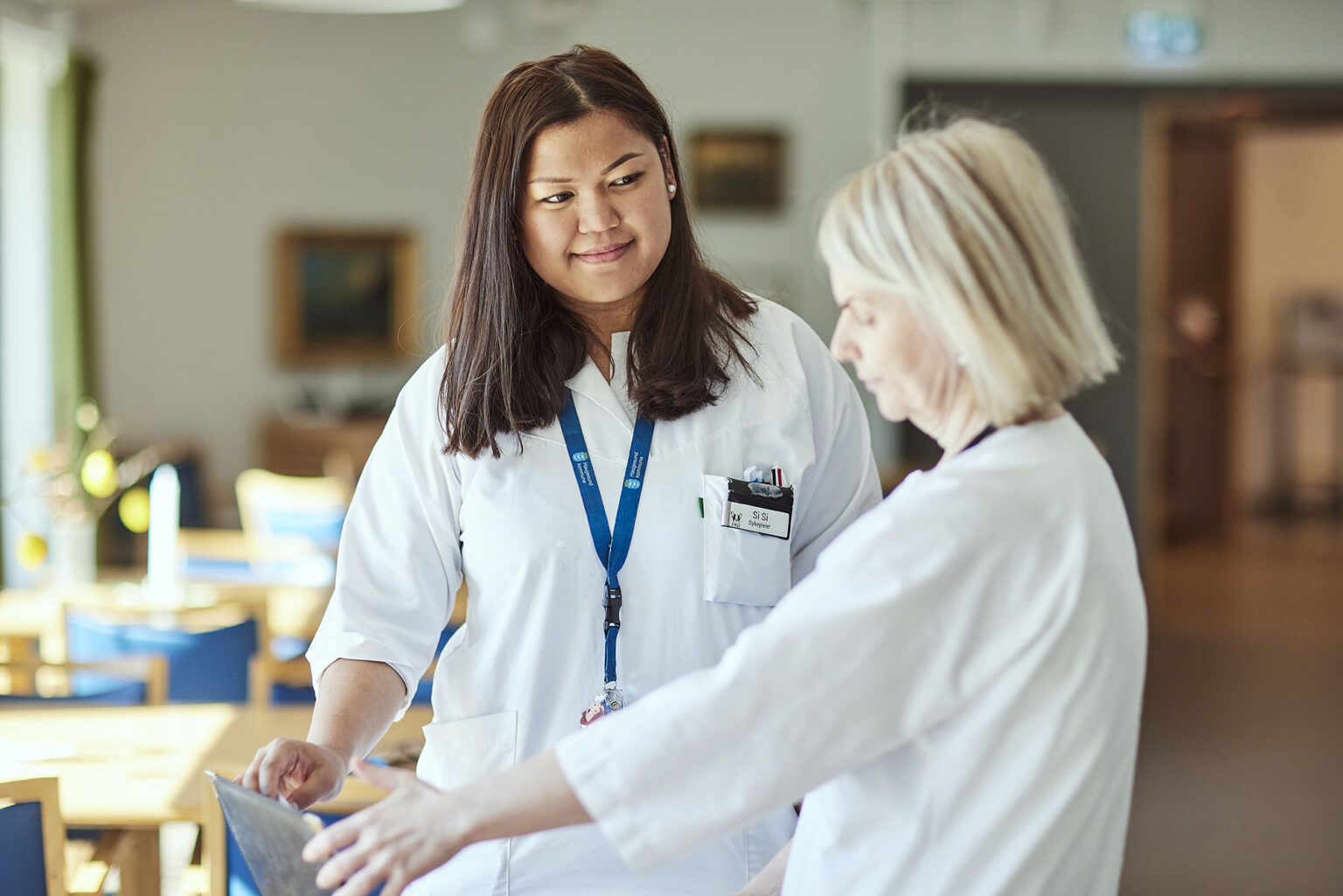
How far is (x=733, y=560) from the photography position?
1.69 m

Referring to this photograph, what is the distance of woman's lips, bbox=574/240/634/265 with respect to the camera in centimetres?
171

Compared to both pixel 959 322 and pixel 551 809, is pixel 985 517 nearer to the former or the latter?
pixel 959 322

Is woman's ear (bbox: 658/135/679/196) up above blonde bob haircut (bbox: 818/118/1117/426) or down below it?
above

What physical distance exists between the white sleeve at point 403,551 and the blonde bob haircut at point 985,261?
801mm

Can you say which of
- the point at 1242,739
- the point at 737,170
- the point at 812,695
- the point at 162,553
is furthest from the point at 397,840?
the point at 737,170

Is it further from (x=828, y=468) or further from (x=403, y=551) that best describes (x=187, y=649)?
(x=828, y=468)

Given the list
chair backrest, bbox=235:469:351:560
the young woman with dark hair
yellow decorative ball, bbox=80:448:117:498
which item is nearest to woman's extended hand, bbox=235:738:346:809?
the young woman with dark hair

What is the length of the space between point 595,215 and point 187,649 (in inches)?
88.6

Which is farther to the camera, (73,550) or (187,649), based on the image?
(73,550)

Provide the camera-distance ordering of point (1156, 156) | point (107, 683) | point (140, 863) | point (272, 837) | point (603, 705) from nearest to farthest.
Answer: point (272, 837) → point (603, 705) → point (140, 863) → point (107, 683) → point (1156, 156)

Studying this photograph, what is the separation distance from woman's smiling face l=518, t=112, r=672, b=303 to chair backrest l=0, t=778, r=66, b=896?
1.11 m

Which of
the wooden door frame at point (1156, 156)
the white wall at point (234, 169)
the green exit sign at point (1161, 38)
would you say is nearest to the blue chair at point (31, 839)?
the white wall at point (234, 169)

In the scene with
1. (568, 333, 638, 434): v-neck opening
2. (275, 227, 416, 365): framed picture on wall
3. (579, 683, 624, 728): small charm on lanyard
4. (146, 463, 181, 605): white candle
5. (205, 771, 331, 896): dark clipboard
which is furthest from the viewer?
(275, 227, 416, 365): framed picture on wall

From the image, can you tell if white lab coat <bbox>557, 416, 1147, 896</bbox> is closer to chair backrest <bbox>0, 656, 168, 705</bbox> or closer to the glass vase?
chair backrest <bbox>0, 656, 168, 705</bbox>
